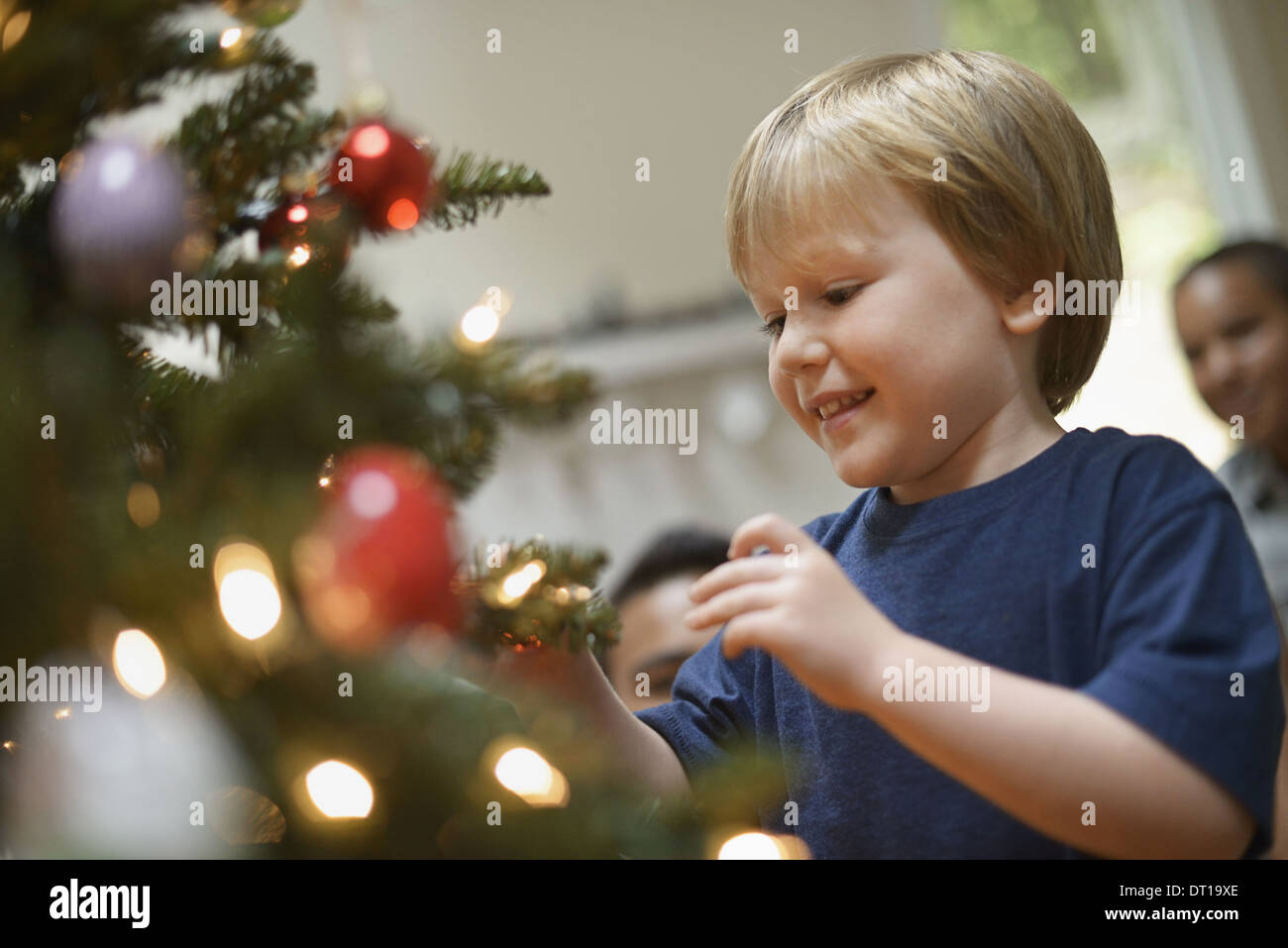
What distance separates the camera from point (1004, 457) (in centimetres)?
70

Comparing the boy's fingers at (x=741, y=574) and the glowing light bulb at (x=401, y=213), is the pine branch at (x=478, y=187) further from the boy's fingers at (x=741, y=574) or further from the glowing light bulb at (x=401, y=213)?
the boy's fingers at (x=741, y=574)

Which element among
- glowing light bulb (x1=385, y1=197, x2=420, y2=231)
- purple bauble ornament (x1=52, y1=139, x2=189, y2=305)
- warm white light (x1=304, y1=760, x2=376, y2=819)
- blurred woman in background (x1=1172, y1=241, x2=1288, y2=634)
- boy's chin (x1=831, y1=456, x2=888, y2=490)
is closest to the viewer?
warm white light (x1=304, y1=760, x2=376, y2=819)

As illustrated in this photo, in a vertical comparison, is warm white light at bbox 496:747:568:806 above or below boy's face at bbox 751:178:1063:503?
below

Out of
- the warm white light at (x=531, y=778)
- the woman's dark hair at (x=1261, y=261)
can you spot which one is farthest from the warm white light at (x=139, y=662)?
the woman's dark hair at (x=1261, y=261)

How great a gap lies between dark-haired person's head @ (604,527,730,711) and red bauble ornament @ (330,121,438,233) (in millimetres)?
551

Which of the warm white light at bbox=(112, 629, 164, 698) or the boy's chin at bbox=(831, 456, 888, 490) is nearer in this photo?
the warm white light at bbox=(112, 629, 164, 698)

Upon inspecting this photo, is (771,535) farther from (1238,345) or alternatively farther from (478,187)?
(1238,345)

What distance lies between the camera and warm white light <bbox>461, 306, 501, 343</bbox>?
53cm

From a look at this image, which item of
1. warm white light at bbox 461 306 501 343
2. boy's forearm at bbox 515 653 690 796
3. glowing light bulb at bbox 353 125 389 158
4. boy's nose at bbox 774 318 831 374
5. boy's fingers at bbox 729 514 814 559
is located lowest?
boy's forearm at bbox 515 653 690 796

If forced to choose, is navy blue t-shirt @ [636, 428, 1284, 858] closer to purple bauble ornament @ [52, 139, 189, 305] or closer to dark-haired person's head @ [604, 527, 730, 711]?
dark-haired person's head @ [604, 527, 730, 711]

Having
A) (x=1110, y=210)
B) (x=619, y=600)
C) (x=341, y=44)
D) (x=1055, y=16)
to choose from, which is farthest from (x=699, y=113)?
(x=1110, y=210)

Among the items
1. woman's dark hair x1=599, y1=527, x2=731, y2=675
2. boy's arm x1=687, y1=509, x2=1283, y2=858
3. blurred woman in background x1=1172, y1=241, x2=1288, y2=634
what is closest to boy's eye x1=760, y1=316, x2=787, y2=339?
boy's arm x1=687, y1=509, x2=1283, y2=858

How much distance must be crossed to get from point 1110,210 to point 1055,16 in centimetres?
202

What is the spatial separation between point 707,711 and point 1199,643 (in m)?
0.34
